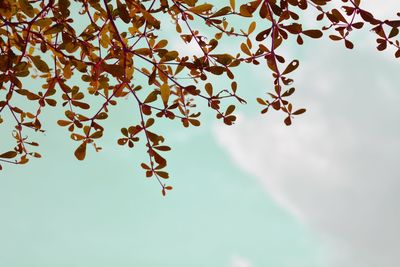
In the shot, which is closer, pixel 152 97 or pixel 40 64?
pixel 40 64

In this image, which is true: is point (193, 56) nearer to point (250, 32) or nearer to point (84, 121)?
point (250, 32)

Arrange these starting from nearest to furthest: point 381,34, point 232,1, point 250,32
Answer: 1. point 381,34
2. point 232,1
3. point 250,32

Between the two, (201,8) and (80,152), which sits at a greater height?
(201,8)

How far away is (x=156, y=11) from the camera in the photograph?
363 centimetres

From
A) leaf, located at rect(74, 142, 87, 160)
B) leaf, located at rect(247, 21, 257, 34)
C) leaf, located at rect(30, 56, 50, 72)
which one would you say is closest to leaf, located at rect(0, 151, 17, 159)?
leaf, located at rect(74, 142, 87, 160)

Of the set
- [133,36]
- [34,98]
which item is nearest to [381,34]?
[133,36]

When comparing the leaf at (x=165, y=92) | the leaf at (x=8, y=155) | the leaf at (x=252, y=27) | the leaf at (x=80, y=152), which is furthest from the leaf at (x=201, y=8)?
the leaf at (x=8, y=155)

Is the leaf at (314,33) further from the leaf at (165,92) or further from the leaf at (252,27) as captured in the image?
the leaf at (165,92)

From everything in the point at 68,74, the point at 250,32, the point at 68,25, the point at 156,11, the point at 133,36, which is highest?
the point at 250,32

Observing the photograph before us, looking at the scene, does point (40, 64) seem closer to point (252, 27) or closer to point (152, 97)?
point (152, 97)

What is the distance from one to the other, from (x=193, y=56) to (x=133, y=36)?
1.70 ft

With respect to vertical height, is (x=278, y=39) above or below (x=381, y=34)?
below

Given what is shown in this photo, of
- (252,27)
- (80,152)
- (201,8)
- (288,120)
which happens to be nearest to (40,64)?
(80,152)

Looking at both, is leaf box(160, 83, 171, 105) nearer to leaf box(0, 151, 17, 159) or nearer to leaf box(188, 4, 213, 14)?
leaf box(188, 4, 213, 14)
